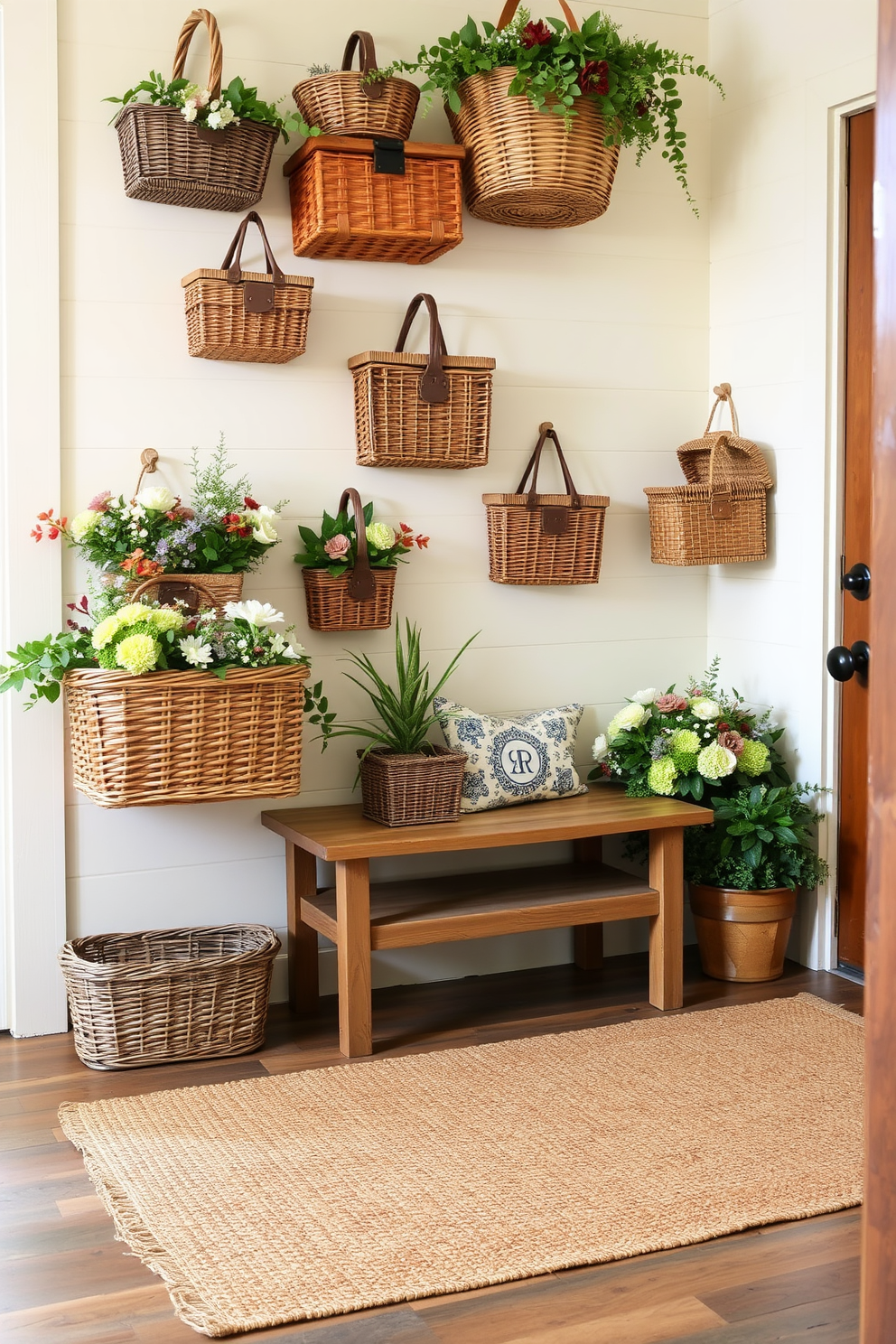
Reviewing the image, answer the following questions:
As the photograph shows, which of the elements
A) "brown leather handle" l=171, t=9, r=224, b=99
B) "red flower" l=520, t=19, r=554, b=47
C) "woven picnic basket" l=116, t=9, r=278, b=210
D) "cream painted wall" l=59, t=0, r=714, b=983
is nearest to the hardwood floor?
"cream painted wall" l=59, t=0, r=714, b=983

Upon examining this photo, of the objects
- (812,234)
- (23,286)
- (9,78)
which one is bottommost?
(23,286)

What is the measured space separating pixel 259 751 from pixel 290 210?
1391 mm

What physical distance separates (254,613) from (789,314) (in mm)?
1702

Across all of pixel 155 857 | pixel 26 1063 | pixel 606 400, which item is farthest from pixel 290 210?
pixel 26 1063

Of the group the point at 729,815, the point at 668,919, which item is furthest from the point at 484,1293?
the point at 729,815

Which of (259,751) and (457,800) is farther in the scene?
(457,800)

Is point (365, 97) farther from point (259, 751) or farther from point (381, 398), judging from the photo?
point (259, 751)

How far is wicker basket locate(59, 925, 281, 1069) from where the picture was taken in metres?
2.81

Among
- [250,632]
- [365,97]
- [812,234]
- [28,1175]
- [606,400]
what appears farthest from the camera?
[606,400]

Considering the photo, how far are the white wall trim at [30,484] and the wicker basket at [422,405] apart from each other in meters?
0.74

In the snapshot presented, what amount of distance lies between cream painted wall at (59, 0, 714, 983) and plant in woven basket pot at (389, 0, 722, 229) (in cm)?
20

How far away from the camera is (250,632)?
2836mm

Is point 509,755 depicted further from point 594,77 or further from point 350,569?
point 594,77

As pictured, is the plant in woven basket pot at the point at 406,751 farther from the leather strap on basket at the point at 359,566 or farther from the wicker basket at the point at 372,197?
the wicker basket at the point at 372,197
